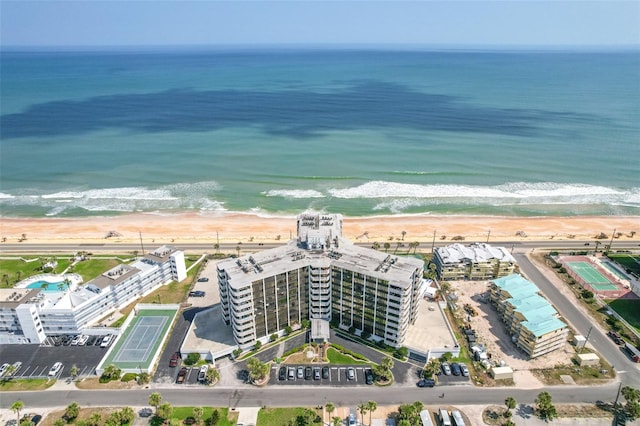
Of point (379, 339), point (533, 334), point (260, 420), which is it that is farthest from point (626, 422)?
point (260, 420)

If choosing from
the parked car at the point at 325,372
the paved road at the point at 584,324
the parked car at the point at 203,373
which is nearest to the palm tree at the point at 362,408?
the parked car at the point at 325,372

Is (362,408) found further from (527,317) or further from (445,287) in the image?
(445,287)

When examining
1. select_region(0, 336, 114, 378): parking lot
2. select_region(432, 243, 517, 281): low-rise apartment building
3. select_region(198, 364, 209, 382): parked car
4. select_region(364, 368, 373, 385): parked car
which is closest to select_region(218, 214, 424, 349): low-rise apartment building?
select_region(198, 364, 209, 382): parked car

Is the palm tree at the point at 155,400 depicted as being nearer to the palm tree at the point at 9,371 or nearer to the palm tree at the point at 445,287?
the palm tree at the point at 9,371

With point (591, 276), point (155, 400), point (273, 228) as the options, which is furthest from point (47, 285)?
point (591, 276)

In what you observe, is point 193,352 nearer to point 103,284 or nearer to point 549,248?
point 103,284

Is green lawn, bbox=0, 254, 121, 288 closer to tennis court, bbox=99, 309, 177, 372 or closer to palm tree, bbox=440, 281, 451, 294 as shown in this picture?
tennis court, bbox=99, 309, 177, 372
